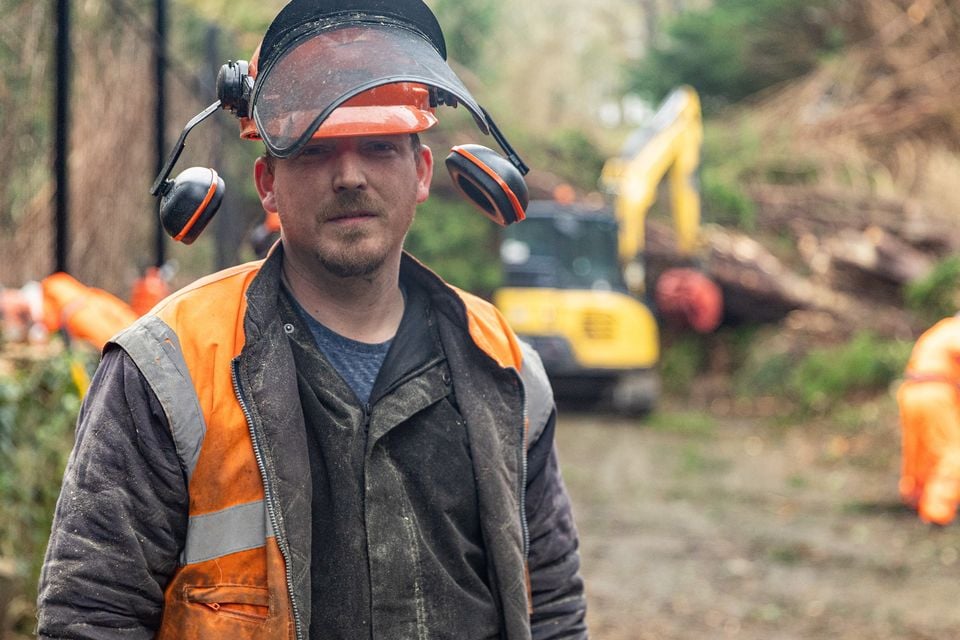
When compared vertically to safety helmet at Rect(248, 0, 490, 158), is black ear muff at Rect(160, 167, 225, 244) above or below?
below

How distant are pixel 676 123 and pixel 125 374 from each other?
46.4ft

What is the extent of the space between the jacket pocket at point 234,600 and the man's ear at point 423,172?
0.76 meters

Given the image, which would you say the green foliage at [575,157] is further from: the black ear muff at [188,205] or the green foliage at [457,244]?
the black ear muff at [188,205]

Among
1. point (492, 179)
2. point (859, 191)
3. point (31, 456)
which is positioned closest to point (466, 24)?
point (859, 191)

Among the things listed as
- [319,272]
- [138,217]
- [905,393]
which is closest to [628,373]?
[905,393]

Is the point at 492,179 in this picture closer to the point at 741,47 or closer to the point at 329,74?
the point at 329,74

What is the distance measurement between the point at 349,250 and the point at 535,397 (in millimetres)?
494

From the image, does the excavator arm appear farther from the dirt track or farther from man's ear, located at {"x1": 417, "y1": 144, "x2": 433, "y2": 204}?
man's ear, located at {"x1": 417, "y1": 144, "x2": 433, "y2": 204}

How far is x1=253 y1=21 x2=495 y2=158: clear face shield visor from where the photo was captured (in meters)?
1.85

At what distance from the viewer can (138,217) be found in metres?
7.55

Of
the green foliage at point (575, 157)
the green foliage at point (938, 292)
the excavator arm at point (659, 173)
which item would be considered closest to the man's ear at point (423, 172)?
the excavator arm at point (659, 173)

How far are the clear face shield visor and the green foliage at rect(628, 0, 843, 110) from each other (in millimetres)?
19850

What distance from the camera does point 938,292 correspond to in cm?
1390

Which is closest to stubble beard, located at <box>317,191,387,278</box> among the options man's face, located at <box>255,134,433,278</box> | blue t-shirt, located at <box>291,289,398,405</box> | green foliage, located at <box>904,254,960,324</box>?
man's face, located at <box>255,134,433,278</box>
